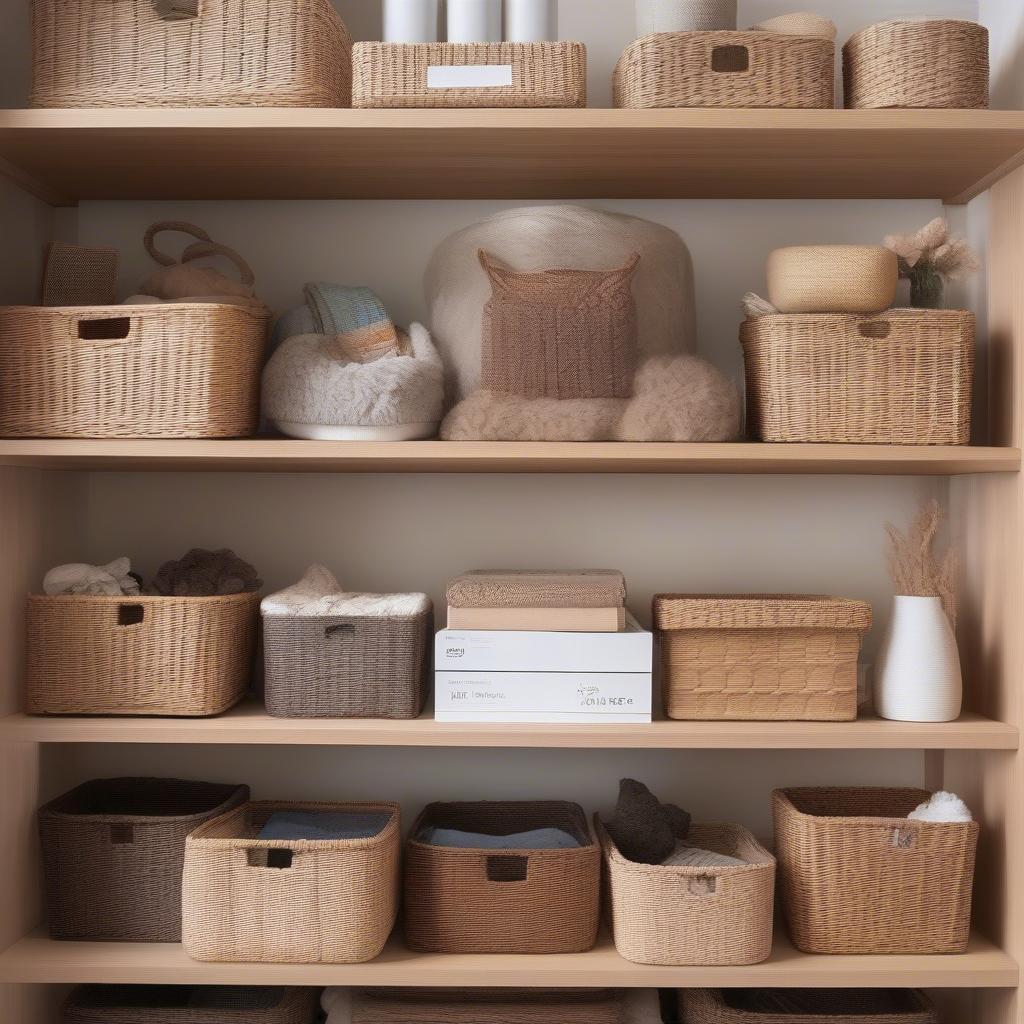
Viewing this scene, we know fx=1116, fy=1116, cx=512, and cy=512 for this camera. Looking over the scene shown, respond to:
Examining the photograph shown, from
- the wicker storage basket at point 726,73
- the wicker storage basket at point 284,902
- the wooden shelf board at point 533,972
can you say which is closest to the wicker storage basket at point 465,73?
the wicker storage basket at point 726,73

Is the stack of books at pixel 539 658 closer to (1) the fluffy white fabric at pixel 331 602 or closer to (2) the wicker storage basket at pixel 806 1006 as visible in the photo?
(1) the fluffy white fabric at pixel 331 602

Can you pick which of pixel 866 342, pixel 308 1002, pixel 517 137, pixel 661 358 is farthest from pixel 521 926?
pixel 517 137

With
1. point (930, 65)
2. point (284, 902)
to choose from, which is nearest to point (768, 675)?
point (284, 902)

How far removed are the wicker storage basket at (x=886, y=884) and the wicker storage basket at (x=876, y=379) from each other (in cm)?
59

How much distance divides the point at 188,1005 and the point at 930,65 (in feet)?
6.02

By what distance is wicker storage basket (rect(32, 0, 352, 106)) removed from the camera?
1.63 metres

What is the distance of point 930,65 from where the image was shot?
1.59 m

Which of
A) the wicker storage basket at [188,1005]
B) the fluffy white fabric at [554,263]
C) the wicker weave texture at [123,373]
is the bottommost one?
the wicker storage basket at [188,1005]

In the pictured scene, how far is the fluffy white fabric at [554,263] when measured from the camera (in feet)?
5.75

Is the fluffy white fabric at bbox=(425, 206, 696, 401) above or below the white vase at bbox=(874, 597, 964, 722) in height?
above

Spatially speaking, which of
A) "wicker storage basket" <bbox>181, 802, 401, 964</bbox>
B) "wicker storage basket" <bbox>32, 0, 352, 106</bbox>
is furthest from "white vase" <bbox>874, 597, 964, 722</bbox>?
"wicker storage basket" <bbox>32, 0, 352, 106</bbox>

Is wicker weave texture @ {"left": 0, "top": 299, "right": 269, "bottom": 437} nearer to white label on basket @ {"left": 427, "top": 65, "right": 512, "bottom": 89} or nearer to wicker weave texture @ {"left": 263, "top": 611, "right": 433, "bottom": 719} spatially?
wicker weave texture @ {"left": 263, "top": 611, "right": 433, "bottom": 719}

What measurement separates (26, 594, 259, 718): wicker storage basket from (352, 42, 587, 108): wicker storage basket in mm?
816

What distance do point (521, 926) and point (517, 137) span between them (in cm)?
118
